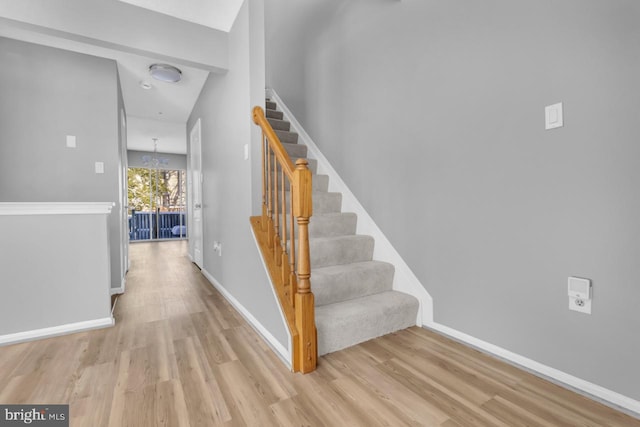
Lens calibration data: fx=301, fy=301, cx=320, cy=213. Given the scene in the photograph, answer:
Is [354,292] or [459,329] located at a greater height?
[354,292]

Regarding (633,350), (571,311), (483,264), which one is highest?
(483,264)

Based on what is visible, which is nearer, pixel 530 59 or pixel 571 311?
pixel 571 311

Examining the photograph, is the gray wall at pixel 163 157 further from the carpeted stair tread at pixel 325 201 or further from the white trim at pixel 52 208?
the carpeted stair tread at pixel 325 201

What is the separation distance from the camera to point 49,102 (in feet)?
9.30

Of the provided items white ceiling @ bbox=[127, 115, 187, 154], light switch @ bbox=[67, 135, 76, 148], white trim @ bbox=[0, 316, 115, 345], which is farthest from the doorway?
white trim @ bbox=[0, 316, 115, 345]

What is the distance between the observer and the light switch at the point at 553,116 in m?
1.39

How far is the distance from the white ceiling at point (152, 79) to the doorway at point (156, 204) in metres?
2.17

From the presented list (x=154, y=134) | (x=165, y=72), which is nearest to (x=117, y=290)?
(x=165, y=72)

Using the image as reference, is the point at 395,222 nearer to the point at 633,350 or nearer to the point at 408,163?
the point at 408,163

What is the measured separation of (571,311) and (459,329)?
0.63m

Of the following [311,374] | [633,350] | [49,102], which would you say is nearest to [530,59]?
[633,350]

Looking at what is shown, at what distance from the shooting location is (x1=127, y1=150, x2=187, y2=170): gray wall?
819 cm

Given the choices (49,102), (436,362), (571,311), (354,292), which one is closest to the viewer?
(571,311)

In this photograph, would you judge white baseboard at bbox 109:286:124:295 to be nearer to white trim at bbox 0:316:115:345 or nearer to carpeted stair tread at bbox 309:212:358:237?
white trim at bbox 0:316:115:345
